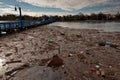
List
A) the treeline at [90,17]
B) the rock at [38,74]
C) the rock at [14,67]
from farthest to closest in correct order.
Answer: the treeline at [90,17], the rock at [14,67], the rock at [38,74]

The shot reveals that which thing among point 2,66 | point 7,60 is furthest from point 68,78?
point 7,60

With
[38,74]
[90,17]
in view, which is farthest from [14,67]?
[90,17]

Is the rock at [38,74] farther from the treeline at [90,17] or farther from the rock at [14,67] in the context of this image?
the treeline at [90,17]

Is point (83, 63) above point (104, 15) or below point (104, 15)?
below

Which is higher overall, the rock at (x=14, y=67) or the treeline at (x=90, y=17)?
the treeline at (x=90, y=17)

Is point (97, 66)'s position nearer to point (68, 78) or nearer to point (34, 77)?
point (68, 78)

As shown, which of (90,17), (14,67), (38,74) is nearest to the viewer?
(38,74)

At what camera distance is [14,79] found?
436 cm

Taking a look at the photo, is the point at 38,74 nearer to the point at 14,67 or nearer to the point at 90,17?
the point at 14,67

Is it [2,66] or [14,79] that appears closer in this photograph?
[14,79]

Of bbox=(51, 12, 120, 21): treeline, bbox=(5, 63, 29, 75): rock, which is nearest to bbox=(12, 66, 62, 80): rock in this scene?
bbox=(5, 63, 29, 75): rock

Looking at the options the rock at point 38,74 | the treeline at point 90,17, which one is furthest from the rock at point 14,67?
the treeline at point 90,17

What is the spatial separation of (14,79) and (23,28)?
1900cm

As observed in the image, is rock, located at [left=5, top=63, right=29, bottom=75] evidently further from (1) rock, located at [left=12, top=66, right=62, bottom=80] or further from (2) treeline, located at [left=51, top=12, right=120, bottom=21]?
(2) treeline, located at [left=51, top=12, right=120, bottom=21]
